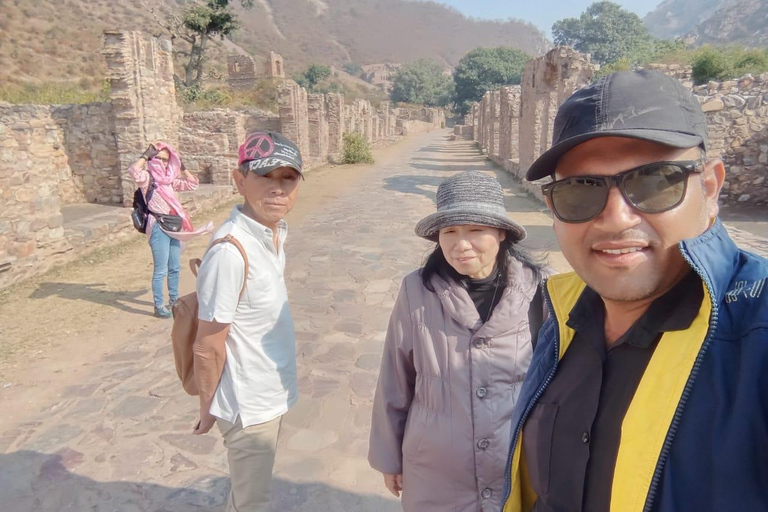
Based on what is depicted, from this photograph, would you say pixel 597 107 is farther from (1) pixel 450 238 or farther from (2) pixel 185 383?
(2) pixel 185 383

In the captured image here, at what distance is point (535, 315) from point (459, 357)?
32 centimetres

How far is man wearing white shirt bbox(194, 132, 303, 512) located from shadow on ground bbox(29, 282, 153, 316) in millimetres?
3951

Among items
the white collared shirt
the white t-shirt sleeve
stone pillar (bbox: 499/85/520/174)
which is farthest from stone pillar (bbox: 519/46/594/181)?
the white t-shirt sleeve

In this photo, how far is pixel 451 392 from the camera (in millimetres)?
1759

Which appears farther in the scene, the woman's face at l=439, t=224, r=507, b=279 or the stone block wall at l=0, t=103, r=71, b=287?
the stone block wall at l=0, t=103, r=71, b=287

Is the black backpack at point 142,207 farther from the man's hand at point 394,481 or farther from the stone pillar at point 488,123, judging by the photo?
the stone pillar at point 488,123

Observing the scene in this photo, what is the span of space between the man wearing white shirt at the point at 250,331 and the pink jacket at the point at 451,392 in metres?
0.54

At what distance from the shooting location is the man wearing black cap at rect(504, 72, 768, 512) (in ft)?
2.67

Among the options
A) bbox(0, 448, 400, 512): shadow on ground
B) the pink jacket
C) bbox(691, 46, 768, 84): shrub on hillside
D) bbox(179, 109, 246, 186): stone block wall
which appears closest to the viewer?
the pink jacket

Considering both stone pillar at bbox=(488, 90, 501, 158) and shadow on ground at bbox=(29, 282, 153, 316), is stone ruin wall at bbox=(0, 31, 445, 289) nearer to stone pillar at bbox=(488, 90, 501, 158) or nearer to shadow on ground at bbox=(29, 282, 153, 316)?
shadow on ground at bbox=(29, 282, 153, 316)

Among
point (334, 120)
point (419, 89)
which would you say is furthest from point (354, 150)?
point (419, 89)

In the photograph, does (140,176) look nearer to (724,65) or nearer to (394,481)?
(394,481)

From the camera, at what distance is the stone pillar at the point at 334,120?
2277 centimetres

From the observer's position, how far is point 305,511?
2707mm
